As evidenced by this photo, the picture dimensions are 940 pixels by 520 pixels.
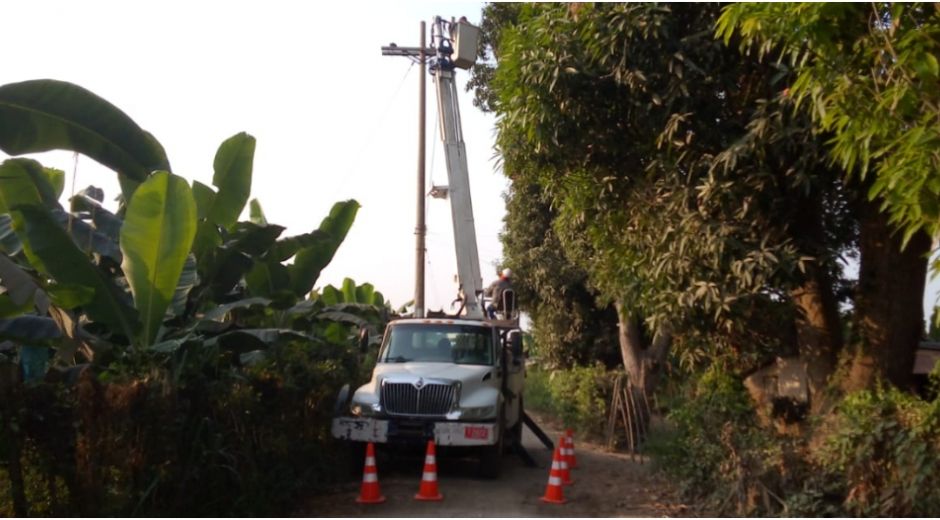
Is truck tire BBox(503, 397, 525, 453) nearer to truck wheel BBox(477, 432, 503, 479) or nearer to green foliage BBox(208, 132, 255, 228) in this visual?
truck wheel BBox(477, 432, 503, 479)

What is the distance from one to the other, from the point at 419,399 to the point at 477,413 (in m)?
0.75

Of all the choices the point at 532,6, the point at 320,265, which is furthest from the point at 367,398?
the point at 532,6

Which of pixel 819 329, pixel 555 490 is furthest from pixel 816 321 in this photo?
pixel 555 490

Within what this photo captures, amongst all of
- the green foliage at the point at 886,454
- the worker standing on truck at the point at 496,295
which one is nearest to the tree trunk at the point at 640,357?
the worker standing on truck at the point at 496,295

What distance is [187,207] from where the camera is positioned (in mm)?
9922

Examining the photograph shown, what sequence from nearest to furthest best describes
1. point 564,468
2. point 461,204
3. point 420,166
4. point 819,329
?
point 819,329, point 564,468, point 461,204, point 420,166

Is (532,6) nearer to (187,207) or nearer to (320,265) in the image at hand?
(187,207)

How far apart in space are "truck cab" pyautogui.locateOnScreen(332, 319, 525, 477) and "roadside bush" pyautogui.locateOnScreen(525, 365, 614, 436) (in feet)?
13.5

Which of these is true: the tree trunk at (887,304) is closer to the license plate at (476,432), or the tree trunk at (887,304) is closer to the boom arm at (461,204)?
the license plate at (476,432)

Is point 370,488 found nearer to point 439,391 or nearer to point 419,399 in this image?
point 419,399

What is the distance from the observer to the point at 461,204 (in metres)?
15.8

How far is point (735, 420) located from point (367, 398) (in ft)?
15.3

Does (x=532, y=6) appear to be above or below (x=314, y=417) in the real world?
above

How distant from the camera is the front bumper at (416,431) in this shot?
11.5m
